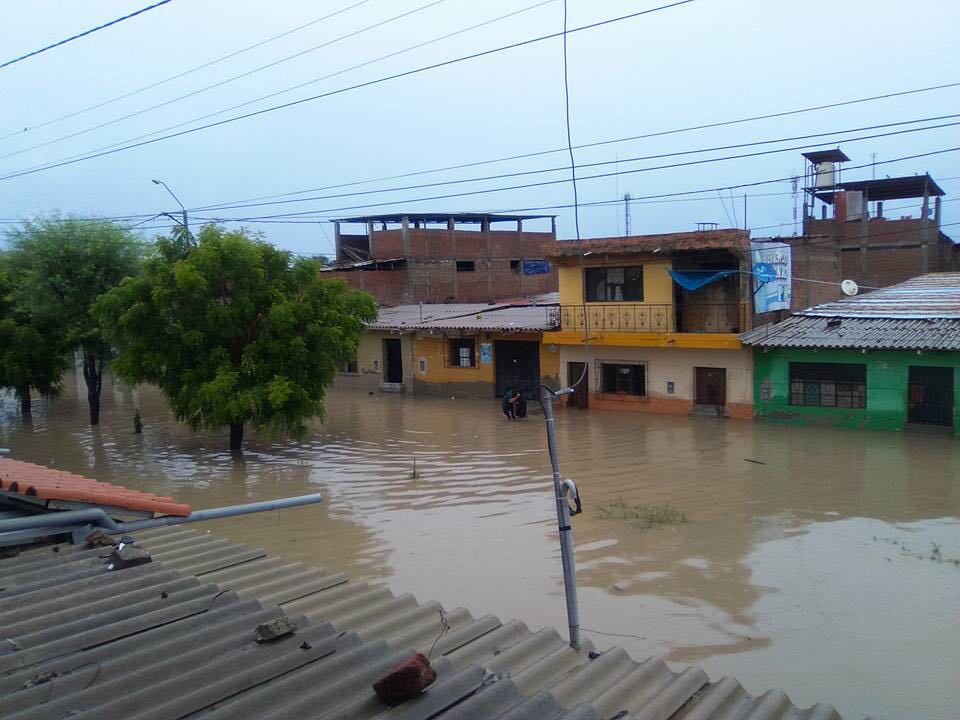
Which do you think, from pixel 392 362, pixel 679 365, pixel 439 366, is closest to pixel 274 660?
pixel 679 365

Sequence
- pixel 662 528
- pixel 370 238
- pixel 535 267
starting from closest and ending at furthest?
pixel 662 528 < pixel 370 238 < pixel 535 267

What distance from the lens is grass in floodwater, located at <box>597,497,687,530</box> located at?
12.7m

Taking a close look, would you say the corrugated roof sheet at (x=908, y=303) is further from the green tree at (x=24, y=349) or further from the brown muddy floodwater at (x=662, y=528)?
the green tree at (x=24, y=349)

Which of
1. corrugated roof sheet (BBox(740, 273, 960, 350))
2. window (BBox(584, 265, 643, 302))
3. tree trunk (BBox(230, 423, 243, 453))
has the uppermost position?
window (BBox(584, 265, 643, 302))

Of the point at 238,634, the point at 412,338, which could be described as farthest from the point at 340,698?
the point at 412,338

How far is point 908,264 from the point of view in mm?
32188

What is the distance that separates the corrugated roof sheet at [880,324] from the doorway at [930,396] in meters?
0.76

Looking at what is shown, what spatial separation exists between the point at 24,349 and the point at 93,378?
195 centimetres

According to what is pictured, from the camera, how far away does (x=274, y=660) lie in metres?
3.46

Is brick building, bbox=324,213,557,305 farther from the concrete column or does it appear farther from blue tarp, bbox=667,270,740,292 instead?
blue tarp, bbox=667,270,740,292

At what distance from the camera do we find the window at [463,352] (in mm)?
28156

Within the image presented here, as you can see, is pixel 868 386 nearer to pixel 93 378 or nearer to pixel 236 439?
pixel 236 439

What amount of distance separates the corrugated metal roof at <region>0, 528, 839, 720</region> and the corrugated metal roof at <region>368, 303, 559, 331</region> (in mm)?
21058

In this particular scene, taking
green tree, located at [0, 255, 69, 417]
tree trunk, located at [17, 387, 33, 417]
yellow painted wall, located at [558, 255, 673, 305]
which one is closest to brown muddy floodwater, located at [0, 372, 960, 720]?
tree trunk, located at [17, 387, 33, 417]
